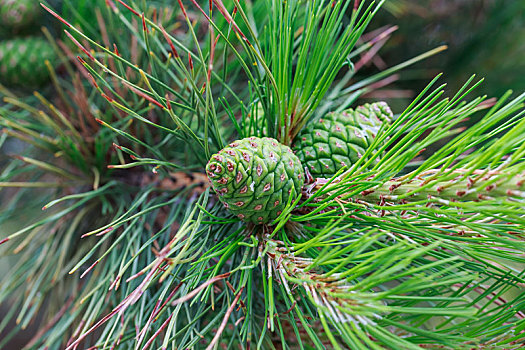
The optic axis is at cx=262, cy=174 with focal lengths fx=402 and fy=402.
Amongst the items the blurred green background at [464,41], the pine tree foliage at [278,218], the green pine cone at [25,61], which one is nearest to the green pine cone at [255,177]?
the pine tree foliage at [278,218]

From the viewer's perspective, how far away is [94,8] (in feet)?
2.06

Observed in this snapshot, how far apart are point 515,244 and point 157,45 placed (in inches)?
18.4

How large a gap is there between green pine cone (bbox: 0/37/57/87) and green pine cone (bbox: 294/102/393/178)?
17.6 inches

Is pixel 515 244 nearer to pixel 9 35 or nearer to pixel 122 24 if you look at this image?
pixel 122 24

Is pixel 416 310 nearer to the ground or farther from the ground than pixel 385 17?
nearer to the ground

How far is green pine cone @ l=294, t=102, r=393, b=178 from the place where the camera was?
16.2 inches

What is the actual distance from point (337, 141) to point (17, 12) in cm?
56

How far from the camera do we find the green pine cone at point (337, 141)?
0.41 m

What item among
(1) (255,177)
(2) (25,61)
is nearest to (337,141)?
(1) (255,177)

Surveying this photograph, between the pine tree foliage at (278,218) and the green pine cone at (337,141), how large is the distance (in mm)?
12

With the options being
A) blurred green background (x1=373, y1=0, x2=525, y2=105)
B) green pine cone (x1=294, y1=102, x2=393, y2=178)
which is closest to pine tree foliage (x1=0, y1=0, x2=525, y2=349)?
green pine cone (x1=294, y1=102, x2=393, y2=178)

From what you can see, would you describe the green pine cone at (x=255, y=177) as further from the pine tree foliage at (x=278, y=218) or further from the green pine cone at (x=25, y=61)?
the green pine cone at (x=25, y=61)

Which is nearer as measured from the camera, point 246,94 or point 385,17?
point 246,94

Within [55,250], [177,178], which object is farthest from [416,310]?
[55,250]
